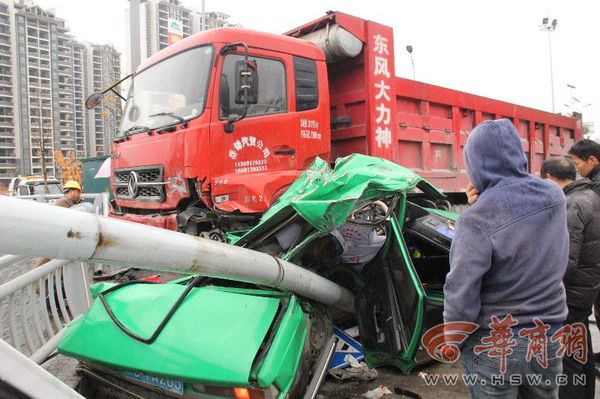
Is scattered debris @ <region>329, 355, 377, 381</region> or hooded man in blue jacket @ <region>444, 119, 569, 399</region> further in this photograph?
scattered debris @ <region>329, 355, 377, 381</region>

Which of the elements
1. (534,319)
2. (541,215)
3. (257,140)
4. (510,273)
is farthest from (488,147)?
(257,140)

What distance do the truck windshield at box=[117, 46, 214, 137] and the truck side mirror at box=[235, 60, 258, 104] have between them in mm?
329

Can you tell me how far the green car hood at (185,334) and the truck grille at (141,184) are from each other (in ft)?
6.82

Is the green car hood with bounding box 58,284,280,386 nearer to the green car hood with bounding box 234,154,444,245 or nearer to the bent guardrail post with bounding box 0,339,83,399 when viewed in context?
the green car hood with bounding box 234,154,444,245

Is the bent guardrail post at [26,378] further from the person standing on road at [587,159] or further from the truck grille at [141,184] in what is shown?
the truck grille at [141,184]

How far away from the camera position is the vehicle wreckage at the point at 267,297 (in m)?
1.83

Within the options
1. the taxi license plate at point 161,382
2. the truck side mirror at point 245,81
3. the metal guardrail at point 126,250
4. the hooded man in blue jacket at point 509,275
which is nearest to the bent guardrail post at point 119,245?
the metal guardrail at point 126,250

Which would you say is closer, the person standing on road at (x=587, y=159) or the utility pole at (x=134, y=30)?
the person standing on road at (x=587, y=159)

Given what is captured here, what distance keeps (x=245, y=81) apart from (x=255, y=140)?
0.61m

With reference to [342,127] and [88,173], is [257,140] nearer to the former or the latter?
[342,127]

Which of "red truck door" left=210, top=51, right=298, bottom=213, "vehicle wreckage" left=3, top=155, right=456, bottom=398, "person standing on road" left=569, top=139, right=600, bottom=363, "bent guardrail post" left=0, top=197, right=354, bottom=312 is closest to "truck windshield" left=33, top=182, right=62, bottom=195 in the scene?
"red truck door" left=210, top=51, right=298, bottom=213

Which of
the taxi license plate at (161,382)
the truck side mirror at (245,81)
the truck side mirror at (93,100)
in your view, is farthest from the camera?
the truck side mirror at (93,100)

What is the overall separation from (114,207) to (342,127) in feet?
10.1

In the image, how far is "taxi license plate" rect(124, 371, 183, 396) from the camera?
2130 millimetres
